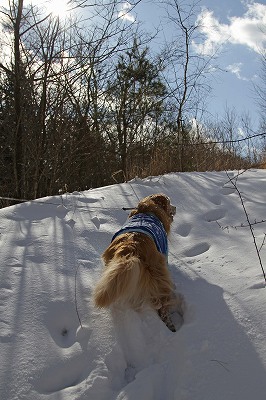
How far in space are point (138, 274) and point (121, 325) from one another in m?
0.32

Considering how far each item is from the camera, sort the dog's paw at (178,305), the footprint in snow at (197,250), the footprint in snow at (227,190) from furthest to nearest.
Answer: the footprint in snow at (227,190) < the footprint in snow at (197,250) < the dog's paw at (178,305)

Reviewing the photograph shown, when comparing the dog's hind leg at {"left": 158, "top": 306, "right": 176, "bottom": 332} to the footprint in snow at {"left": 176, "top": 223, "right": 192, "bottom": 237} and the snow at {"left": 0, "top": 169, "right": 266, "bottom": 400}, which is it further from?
the footprint in snow at {"left": 176, "top": 223, "right": 192, "bottom": 237}

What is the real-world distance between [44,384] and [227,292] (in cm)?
125

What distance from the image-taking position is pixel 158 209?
3199 mm

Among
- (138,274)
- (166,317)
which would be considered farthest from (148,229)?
(166,317)

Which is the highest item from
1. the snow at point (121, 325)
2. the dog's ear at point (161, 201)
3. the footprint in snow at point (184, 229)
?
the dog's ear at point (161, 201)

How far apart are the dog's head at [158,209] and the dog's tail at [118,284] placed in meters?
1.17

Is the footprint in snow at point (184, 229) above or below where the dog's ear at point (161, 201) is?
below

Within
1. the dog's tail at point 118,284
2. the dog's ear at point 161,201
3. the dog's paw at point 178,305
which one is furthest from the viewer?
the dog's ear at point 161,201

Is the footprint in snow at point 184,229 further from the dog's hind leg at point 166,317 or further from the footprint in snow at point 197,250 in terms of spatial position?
the dog's hind leg at point 166,317

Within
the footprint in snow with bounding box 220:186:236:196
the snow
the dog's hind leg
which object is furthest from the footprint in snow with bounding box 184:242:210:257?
the footprint in snow with bounding box 220:186:236:196

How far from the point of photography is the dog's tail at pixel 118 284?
195 centimetres

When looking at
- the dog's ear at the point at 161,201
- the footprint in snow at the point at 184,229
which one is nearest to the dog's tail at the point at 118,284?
the dog's ear at the point at 161,201

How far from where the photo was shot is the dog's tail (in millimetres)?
1951
